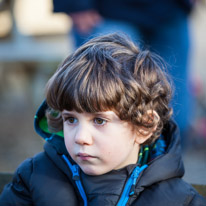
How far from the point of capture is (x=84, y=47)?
142 centimetres

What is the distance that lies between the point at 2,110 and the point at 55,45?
1149 mm

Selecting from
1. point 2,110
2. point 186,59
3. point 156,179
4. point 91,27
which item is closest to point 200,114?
point 186,59

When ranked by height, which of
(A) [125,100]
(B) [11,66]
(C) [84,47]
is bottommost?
(B) [11,66]

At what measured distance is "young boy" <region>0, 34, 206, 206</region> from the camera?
1265 mm

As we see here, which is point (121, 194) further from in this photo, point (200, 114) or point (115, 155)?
point (200, 114)

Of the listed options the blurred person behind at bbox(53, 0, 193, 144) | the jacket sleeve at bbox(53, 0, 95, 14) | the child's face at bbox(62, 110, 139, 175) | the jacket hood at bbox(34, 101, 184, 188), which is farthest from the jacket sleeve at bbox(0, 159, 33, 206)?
the jacket sleeve at bbox(53, 0, 95, 14)

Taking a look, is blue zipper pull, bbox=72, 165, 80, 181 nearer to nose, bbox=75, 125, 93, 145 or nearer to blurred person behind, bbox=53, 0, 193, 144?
nose, bbox=75, 125, 93, 145

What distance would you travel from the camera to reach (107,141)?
1272 mm

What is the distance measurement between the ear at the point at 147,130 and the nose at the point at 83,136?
0.70 feet

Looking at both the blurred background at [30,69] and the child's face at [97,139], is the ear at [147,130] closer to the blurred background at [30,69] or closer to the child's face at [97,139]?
the child's face at [97,139]

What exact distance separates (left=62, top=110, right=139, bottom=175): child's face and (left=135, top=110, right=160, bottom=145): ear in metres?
0.06

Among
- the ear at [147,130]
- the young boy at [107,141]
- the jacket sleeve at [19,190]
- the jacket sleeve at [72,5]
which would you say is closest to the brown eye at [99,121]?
the young boy at [107,141]

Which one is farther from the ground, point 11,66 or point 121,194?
point 121,194

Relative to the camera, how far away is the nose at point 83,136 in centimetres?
124
